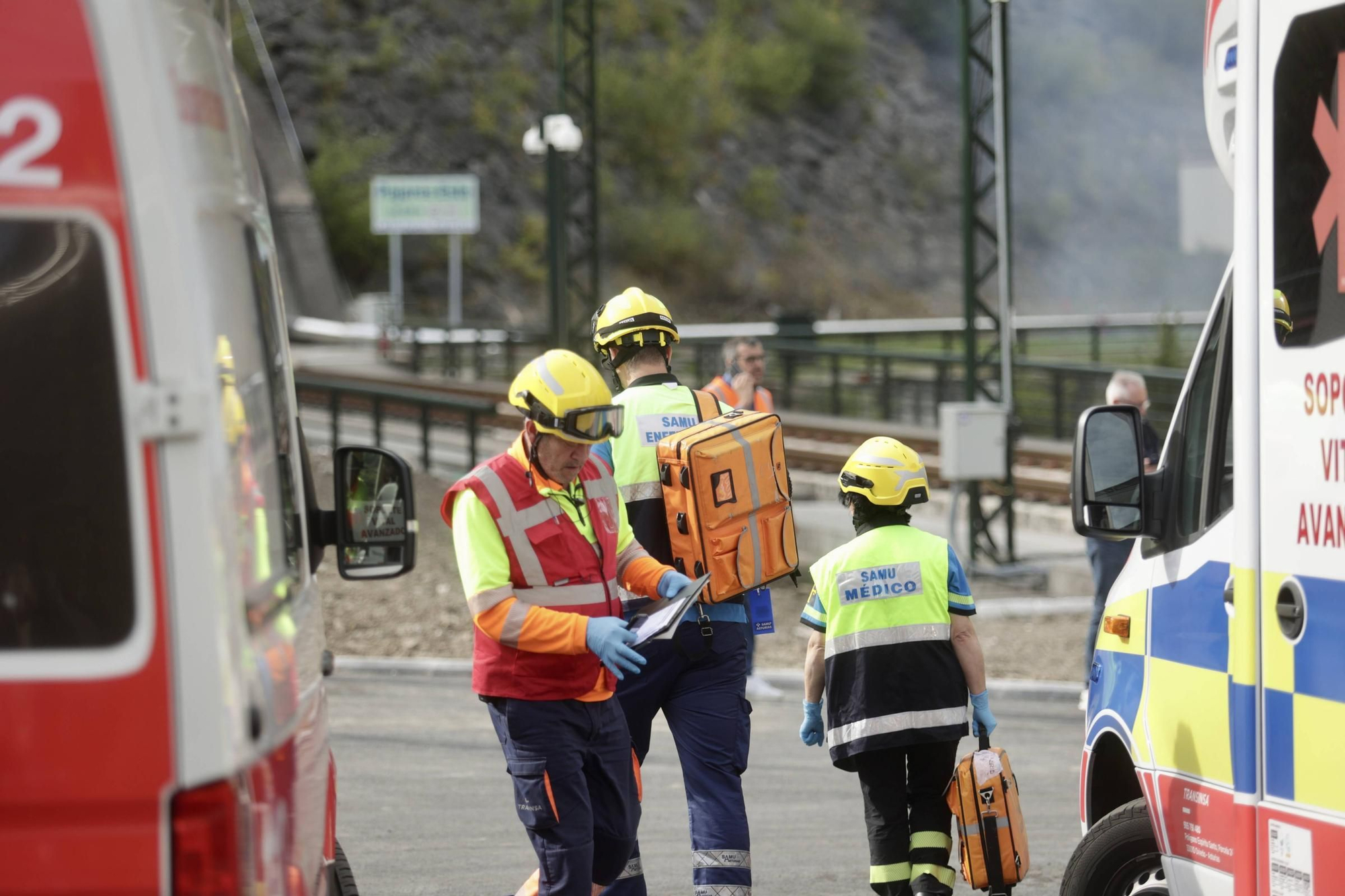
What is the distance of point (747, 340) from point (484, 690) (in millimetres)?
6249

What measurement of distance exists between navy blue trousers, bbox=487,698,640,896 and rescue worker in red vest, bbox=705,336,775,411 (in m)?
5.24

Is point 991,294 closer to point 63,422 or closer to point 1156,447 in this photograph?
point 1156,447

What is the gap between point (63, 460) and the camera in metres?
2.45

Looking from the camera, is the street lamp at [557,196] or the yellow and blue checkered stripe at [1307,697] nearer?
the yellow and blue checkered stripe at [1307,697]

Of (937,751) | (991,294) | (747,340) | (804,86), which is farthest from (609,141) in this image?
(937,751)

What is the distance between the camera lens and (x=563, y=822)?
4.33m

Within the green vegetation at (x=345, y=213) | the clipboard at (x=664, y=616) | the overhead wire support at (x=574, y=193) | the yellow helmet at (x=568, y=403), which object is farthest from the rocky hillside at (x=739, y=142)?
A: the yellow helmet at (x=568, y=403)

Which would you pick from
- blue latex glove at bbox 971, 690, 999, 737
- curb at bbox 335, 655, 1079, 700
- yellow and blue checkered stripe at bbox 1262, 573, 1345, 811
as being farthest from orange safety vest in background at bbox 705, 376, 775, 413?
yellow and blue checkered stripe at bbox 1262, 573, 1345, 811

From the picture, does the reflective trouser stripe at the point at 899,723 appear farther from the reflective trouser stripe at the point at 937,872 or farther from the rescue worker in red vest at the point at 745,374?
the rescue worker in red vest at the point at 745,374

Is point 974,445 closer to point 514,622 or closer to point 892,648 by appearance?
point 892,648

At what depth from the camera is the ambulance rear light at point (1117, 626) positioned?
4.44 metres

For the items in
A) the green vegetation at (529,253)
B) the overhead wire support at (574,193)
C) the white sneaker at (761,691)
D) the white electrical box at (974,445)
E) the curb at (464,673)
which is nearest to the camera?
the white sneaker at (761,691)

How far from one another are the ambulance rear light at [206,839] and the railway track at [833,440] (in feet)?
47.3

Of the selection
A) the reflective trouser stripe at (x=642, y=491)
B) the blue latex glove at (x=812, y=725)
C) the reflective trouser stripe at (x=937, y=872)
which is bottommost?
the reflective trouser stripe at (x=937, y=872)
